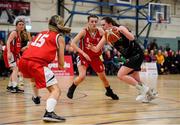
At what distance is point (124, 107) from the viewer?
8125mm

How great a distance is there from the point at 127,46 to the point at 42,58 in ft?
9.38

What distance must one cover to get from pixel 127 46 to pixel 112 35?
0.40 m

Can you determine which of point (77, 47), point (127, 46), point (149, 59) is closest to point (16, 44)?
point (77, 47)

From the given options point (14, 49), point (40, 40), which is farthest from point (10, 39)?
point (40, 40)

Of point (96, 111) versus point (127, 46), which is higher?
point (127, 46)

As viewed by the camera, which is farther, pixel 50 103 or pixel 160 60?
pixel 160 60

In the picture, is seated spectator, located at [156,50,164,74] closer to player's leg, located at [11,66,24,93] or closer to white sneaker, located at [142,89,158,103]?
player's leg, located at [11,66,24,93]

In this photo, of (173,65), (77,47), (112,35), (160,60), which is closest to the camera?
(112,35)

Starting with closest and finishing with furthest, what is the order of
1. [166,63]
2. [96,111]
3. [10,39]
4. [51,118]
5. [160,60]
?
[51,118]
[96,111]
[10,39]
[160,60]
[166,63]

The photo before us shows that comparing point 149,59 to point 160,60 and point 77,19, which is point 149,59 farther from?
point 77,19

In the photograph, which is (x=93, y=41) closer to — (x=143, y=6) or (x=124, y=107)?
(x=124, y=107)

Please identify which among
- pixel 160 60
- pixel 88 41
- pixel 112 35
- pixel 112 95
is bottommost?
pixel 160 60

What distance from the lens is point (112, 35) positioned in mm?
8766

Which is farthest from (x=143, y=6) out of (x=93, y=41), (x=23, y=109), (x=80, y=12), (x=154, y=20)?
(x=23, y=109)
